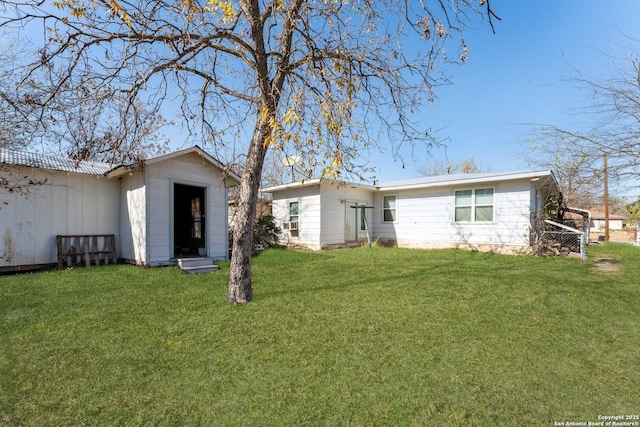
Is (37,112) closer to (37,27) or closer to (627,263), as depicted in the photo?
(37,27)

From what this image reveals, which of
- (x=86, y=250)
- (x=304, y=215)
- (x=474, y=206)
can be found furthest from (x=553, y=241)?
(x=86, y=250)

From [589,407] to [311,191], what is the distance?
11046 millimetres

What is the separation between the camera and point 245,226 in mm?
4723

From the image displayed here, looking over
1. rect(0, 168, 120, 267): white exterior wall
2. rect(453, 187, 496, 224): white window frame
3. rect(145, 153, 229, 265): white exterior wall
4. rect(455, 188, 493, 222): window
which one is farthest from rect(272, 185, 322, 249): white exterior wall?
rect(0, 168, 120, 267): white exterior wall

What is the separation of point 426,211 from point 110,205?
11.0 m

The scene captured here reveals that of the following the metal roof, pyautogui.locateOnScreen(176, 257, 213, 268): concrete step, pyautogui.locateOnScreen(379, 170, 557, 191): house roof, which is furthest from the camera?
pyautogui.locateOnScreen(379, 170, 557, 191): house roof

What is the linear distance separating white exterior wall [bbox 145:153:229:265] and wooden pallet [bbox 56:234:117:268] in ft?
5.35

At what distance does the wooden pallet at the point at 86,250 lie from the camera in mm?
7746

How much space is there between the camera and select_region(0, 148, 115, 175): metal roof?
7.17m

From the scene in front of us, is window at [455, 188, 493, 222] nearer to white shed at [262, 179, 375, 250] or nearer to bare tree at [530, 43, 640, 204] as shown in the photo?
white shed at [262, 179, 375, 250]

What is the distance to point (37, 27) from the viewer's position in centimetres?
393

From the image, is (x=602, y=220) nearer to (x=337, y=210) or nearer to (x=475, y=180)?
(x=475, y=180)

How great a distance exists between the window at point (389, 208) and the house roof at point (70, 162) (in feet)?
24.2

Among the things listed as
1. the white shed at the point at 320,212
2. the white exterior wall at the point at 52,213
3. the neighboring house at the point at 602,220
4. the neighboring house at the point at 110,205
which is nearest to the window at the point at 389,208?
the white shed at the point at 320,212
